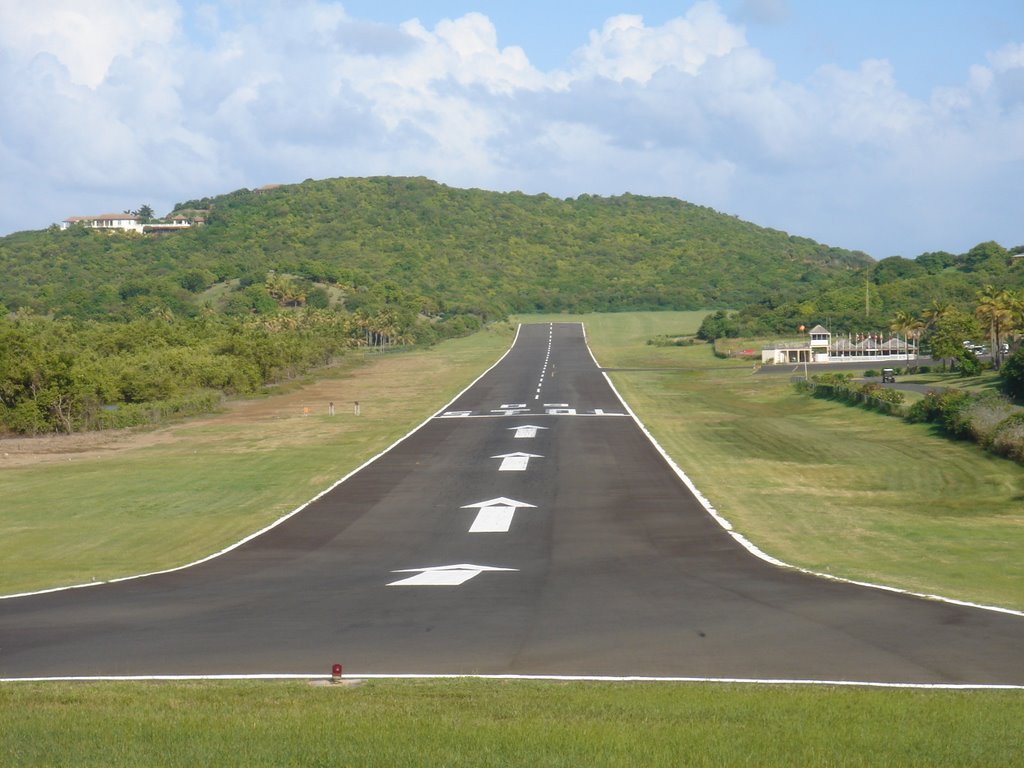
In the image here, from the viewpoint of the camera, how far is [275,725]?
9.67m

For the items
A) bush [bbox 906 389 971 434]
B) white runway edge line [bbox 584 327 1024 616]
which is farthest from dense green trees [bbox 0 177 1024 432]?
bush [bbox 906 389 971 434]

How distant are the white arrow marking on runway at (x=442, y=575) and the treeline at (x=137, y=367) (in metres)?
37.7

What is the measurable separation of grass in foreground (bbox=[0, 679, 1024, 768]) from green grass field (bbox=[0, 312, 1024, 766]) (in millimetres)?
31

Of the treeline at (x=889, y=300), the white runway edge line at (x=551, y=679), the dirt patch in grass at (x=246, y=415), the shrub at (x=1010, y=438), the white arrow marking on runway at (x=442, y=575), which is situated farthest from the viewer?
the treeline at (x=889, y=300)

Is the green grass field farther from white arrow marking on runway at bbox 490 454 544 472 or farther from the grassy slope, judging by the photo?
white arrow marking on runway at bbox 490 454 544 472

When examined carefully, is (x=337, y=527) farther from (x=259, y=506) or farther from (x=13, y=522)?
(x=13, y=522)

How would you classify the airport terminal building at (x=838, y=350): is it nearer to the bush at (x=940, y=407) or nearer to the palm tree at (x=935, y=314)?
the palm tree at (x=935, y=314)

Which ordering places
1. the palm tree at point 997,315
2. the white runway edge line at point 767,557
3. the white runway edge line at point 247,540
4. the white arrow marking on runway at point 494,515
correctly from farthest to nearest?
1. the palm tree at point 997,315
2. the white arrow marking on runway at point 494,515
3. the white runway edge line at point 247,540
4. the white runway edge line at point 767,557

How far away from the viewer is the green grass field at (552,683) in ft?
29.3

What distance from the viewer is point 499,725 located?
9.62m

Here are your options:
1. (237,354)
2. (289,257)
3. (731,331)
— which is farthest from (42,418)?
(289,257)

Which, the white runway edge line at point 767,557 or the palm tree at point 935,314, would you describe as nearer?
the white runway edge line at point 767,557

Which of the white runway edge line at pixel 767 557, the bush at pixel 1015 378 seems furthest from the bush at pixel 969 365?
the white runway edge line at pixel 767 557

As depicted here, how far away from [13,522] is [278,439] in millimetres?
20219
